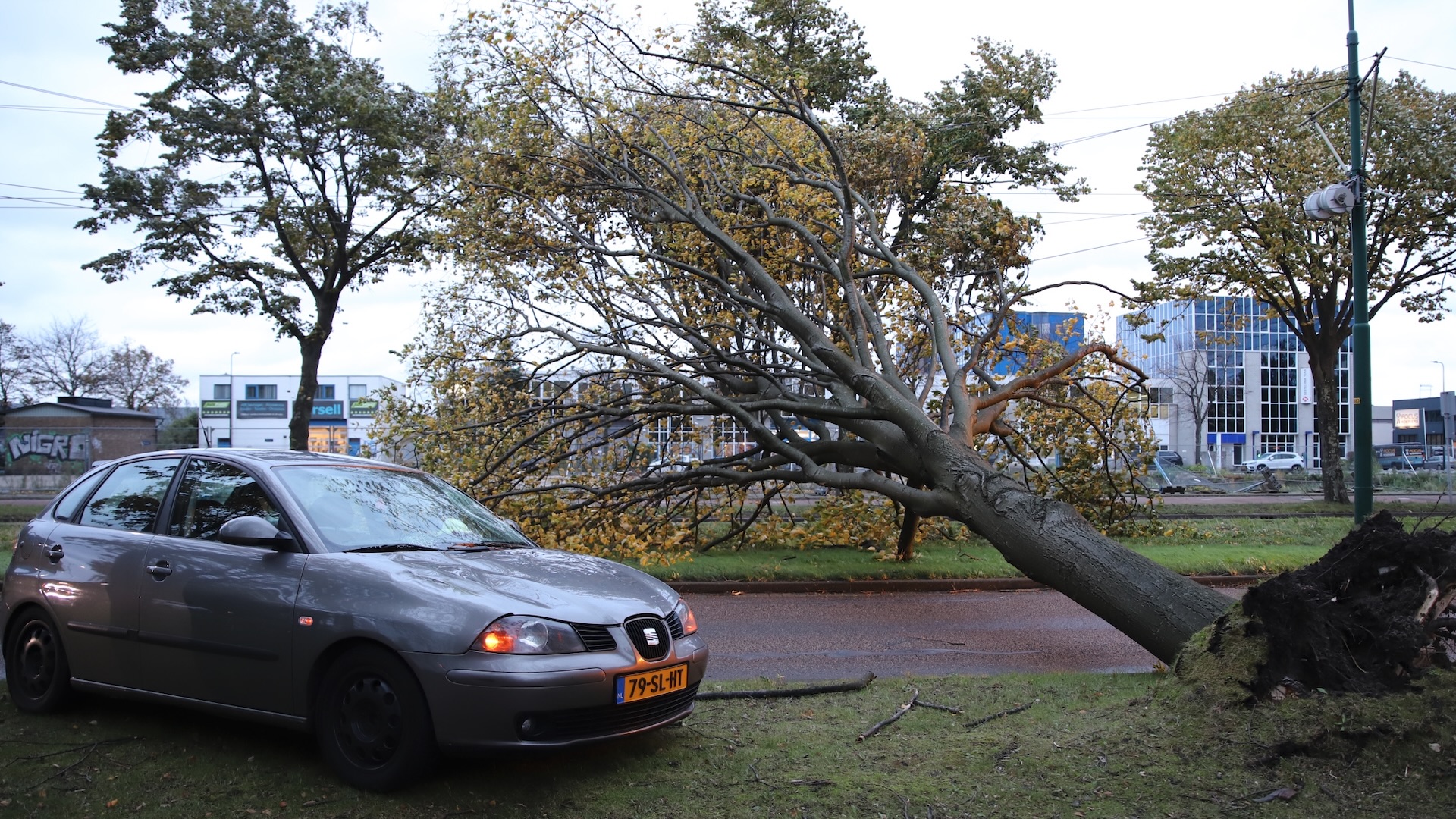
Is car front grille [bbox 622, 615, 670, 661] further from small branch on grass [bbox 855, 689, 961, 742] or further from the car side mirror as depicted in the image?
the car side mirror

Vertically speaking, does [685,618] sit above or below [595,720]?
above

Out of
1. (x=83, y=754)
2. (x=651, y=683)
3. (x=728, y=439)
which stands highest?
(x=728, y=439)

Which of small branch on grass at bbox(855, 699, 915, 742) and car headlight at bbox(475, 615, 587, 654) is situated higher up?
car headlight at bbox(475, 615, 587, 654)

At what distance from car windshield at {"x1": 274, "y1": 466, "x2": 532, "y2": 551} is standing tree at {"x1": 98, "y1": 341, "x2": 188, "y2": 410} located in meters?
75.5

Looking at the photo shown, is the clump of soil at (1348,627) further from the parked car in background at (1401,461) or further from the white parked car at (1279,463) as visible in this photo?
the white parked car at (1279,463)

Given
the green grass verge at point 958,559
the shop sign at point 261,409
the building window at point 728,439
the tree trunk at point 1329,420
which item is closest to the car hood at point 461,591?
the green grass verge at point 958,559

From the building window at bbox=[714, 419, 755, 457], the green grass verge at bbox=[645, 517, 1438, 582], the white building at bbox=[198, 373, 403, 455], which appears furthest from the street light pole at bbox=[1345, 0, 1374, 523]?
the white building at bbox=[198, 373, 403, 455]

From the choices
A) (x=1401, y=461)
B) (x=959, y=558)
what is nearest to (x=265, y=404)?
(x=959, y=558)

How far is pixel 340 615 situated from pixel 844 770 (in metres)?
2.22

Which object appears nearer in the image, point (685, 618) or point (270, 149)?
point (685, 618)

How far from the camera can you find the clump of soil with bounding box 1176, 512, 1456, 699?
4293 millimetres

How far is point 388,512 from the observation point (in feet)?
16.0

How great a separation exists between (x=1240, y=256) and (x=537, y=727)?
2485 cm

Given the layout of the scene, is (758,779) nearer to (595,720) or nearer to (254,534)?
(595,720)
